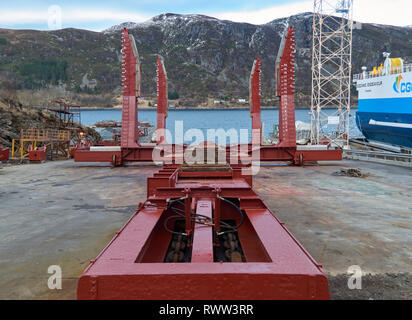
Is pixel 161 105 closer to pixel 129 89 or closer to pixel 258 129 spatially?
pixel 129 89

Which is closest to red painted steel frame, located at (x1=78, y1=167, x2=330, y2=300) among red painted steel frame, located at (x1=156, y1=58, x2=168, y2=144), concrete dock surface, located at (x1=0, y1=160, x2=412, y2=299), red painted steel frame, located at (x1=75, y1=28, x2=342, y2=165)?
concrete dock surface, located at (x1=0, y1=160, x2=412, y2=299)

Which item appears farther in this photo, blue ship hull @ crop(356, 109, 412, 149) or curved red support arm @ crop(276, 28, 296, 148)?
blue ship hull @ crop(356, 109, 412, 149)

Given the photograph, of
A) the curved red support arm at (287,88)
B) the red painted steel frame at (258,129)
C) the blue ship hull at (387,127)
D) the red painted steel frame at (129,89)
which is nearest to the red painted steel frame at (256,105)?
the red painted steel frame at (258,129)

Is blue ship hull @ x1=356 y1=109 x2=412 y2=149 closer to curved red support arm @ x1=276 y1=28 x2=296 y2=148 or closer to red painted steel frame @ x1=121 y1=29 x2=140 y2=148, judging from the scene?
curved red support arm @ x1=276 y1=28 x2=296 y2=148

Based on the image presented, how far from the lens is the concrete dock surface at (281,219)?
423cm

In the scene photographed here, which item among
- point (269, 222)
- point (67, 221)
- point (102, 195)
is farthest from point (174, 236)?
point (102, 195)

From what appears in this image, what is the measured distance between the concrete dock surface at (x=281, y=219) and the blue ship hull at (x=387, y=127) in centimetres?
1812

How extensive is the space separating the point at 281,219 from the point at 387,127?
97.5ft

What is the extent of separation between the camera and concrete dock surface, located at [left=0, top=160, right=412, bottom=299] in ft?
13.9

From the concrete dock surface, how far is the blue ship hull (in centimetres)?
1812

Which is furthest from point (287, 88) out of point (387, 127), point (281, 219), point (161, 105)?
point (387, 127)

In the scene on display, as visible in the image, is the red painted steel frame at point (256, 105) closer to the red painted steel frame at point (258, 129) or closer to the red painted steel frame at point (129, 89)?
the red painted steel frame at point (258, 129)

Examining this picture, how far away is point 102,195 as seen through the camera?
32.3 ft
